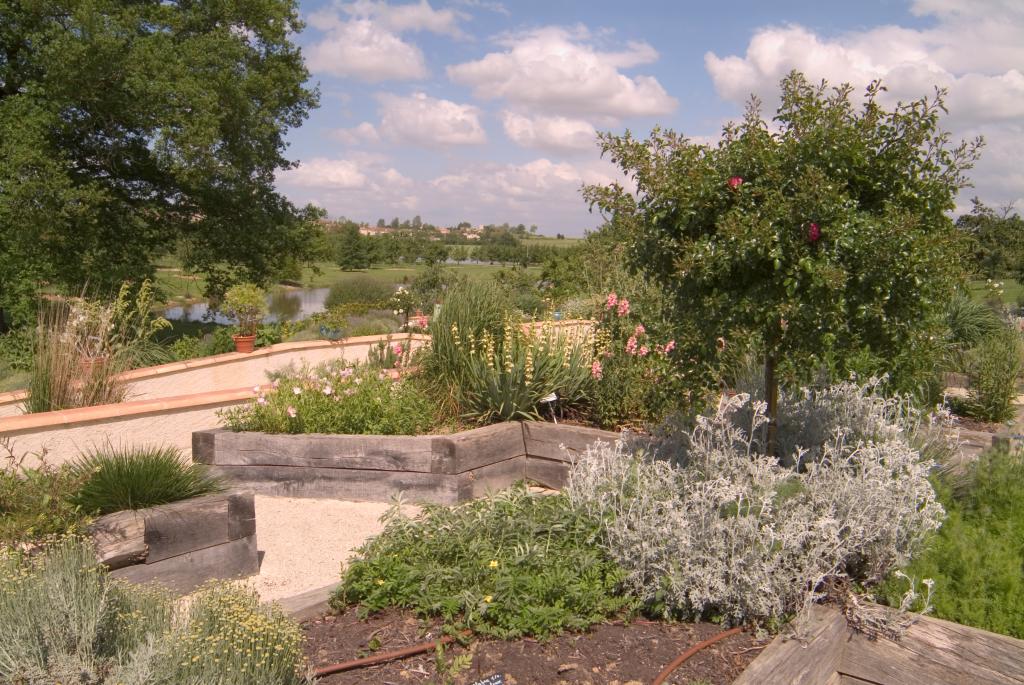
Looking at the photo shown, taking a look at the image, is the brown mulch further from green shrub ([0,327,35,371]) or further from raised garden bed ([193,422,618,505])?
green shrub ([0,327,35,371])

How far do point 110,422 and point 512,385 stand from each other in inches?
111

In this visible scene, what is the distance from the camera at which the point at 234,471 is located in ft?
17.7

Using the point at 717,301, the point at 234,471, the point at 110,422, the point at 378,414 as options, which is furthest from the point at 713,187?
the point at 110,422

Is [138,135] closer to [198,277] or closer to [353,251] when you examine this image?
[198,277]

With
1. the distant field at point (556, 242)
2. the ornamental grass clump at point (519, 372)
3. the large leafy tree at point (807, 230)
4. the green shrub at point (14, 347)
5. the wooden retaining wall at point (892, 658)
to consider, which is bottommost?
the green shrub at point (14, 347)

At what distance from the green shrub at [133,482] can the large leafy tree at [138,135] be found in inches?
335

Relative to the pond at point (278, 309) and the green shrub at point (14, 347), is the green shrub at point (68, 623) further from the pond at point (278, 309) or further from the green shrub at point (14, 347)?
the green shrub at point (14, 347)

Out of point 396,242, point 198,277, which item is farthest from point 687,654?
point 396,242

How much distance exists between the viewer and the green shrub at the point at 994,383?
6531mm

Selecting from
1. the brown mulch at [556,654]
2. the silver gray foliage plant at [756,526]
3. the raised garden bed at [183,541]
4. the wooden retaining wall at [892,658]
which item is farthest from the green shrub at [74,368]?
the wooden retaining wall at [892,658]

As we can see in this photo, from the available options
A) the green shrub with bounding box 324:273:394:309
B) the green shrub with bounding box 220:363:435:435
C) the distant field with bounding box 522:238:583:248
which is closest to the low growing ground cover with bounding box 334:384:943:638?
the green shrub with bounding box 220:363:435:435

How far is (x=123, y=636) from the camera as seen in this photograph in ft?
8.30

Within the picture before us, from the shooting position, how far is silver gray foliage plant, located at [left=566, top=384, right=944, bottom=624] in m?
3.01

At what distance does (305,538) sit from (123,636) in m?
Answer: 2.16
